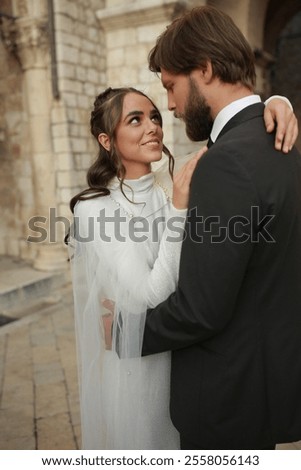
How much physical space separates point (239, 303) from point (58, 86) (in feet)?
17.4

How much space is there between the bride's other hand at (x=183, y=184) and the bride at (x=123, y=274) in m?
0.09

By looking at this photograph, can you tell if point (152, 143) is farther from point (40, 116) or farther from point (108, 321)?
point (40, 116)

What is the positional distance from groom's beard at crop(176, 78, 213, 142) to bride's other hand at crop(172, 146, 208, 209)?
0.31ft

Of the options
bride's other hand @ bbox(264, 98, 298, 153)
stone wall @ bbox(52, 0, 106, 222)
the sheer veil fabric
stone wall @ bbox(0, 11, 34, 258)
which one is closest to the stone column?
stone wall @ bbox(52, 0, 106, 222)

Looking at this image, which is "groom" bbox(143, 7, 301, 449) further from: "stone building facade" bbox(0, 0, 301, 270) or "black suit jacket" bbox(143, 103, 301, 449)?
"stone building facade" bbox(0, 0, 301, 270)

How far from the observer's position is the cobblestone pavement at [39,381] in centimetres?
275

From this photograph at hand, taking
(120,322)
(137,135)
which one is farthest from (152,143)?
(120,322)

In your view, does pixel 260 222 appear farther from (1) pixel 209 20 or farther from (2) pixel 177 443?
(2) pixel 177 443

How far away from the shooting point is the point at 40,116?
19.4ft

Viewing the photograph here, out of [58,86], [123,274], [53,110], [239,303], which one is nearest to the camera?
[239,303]

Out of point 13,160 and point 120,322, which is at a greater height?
point 120,322

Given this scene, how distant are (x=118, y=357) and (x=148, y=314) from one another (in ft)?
0.96

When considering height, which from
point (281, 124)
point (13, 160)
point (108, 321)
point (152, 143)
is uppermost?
point (281, 124)

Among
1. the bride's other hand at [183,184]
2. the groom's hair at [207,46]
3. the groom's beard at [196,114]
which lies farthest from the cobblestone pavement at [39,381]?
the groom's hair at [207,46]
